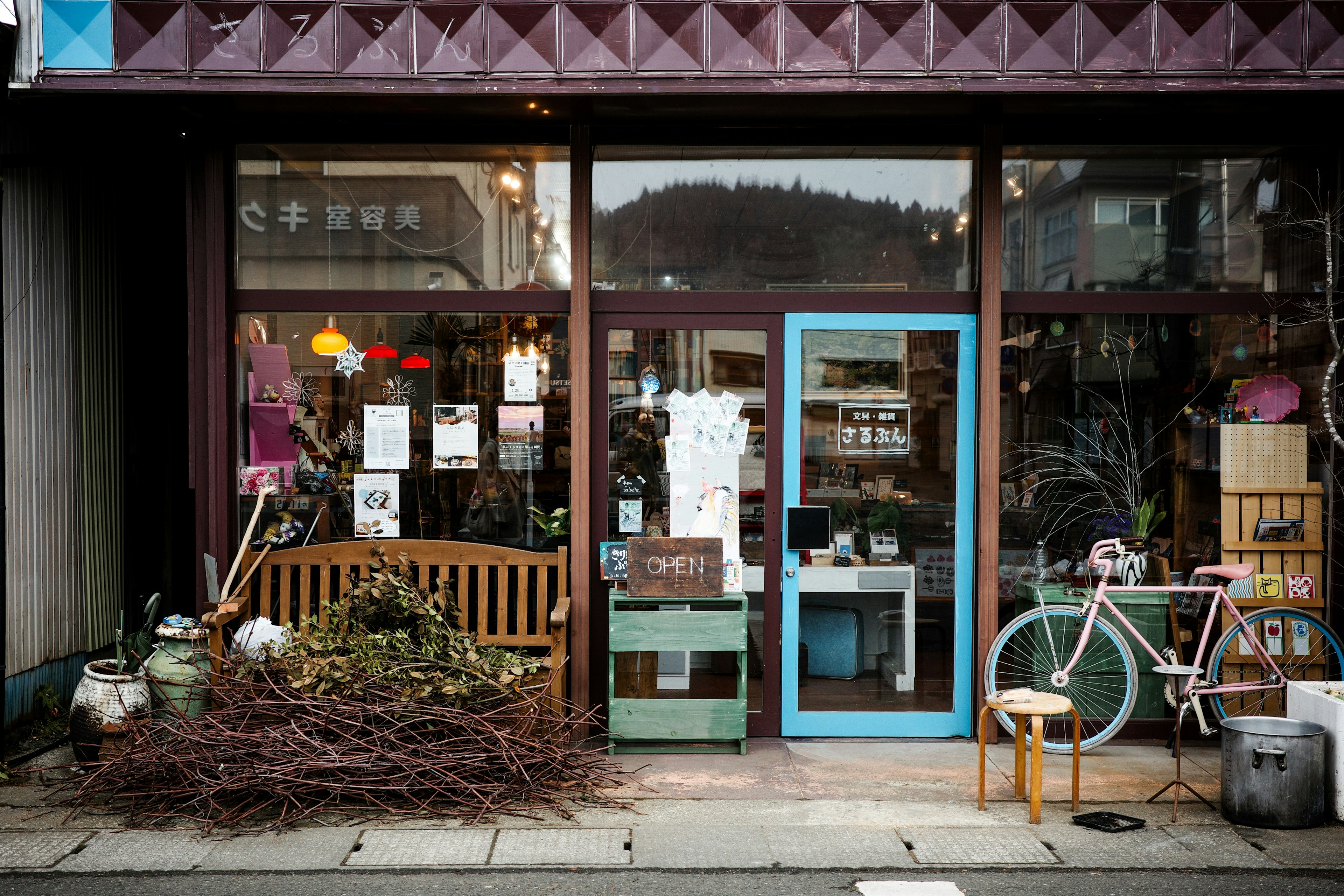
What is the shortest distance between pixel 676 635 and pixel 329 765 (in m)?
2.07

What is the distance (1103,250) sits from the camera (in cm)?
641

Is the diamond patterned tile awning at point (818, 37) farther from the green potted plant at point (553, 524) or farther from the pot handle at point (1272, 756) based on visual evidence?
the pot handle at point (1272, 756)

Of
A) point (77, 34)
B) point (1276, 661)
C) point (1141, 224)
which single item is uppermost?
point (77, 34)

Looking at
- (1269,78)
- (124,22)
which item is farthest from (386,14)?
(1269,78)

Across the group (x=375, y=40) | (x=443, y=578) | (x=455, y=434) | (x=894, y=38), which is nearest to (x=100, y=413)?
(x=455, y=434)

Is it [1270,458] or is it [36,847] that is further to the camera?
[1270,458]

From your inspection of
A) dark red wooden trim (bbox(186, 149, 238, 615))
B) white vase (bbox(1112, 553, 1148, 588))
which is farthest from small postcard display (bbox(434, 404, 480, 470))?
white vase (bbox(1112, 553, 1148, 588))

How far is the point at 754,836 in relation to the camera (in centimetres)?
483

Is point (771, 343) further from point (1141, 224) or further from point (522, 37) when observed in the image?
Answer: point (1141, 224)

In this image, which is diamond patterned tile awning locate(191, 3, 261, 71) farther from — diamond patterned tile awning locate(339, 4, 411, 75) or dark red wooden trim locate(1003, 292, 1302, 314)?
dark red wooden trim locate(1003, 292, 1302, 314)

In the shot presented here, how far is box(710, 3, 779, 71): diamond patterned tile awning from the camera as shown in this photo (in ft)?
18.0

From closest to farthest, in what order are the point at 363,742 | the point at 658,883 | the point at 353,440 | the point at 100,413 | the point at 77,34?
the point at 658,883
the point at 363,742
the point at 77,34
the point at 353,440
the point at 100,413

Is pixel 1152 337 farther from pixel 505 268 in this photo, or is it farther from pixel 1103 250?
pixel 505 268

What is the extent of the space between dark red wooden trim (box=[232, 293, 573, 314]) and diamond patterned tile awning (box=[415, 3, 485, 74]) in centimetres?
142
